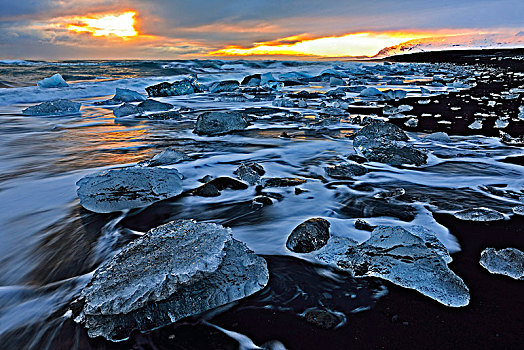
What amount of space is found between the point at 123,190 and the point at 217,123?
8.43 feet

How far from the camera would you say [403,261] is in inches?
49.1

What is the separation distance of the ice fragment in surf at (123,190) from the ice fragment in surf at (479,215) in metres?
1.71

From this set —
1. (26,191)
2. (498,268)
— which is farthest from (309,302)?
(26,191)

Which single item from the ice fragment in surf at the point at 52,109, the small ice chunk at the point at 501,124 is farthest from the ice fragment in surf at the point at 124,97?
the small ice chunk at the point at 501,124

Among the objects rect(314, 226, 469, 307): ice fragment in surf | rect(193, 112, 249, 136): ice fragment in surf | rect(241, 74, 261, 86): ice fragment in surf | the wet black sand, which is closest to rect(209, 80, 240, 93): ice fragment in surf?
rect(241, 74, 261, 86): ice fragment in surf

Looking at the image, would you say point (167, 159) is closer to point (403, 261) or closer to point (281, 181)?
point (281, 181)

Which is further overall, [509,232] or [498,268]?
[509,232]

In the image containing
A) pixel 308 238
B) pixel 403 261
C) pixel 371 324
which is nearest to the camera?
pixel 371 324

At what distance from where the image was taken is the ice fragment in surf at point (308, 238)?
146 cm

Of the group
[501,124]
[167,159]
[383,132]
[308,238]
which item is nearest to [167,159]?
[167,159]

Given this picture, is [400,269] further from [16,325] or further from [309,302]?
[16,325]

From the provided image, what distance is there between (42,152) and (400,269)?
3853 millimetres

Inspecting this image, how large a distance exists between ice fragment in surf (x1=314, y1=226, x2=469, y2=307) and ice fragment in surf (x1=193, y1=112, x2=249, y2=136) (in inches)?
125

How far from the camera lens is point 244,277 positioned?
121 centimetres
